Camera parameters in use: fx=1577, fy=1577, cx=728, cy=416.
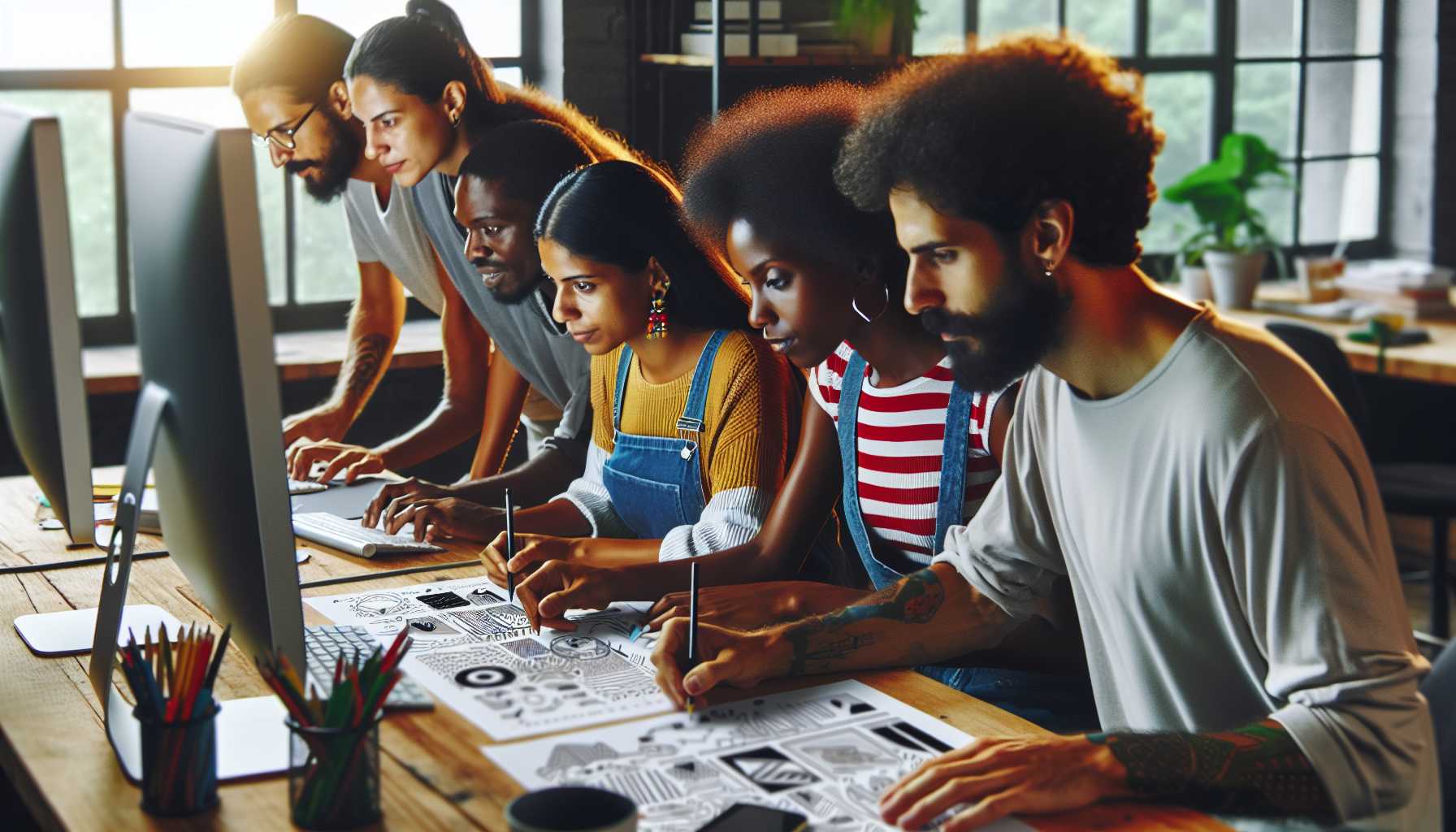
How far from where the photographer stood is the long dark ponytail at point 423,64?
2566mm

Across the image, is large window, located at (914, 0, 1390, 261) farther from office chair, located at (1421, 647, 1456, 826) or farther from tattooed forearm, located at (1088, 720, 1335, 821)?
tattooed forearm, located at (1088, 720, 1335, 821)

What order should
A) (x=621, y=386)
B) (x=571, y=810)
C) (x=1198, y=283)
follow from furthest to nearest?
(x=1198, y=283)
(x=621, y=386)
(x=571, y=810)

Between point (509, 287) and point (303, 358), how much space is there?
1661 mm

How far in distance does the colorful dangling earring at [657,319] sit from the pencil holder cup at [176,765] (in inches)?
40.0

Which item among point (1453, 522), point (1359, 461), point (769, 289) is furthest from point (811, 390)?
point (1453, 522)

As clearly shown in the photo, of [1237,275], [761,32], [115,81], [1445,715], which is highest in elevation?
[761,32]

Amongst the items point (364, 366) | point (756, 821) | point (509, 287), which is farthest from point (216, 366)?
point (364, 366)

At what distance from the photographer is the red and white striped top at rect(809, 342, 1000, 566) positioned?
6.13 feet

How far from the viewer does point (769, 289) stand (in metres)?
1.90

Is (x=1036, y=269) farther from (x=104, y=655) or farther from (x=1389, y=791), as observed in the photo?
(x=104, y=655)

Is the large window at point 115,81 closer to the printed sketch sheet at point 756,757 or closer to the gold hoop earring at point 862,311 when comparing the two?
the gold hoop earring at point 862,311

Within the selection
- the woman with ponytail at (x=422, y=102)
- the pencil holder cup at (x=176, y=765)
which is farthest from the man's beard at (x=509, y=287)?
Result: the pencil holder cup at (x=176, y=765)

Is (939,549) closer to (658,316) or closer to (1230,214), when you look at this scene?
(658,316)

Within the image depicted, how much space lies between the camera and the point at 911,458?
6.27ft
